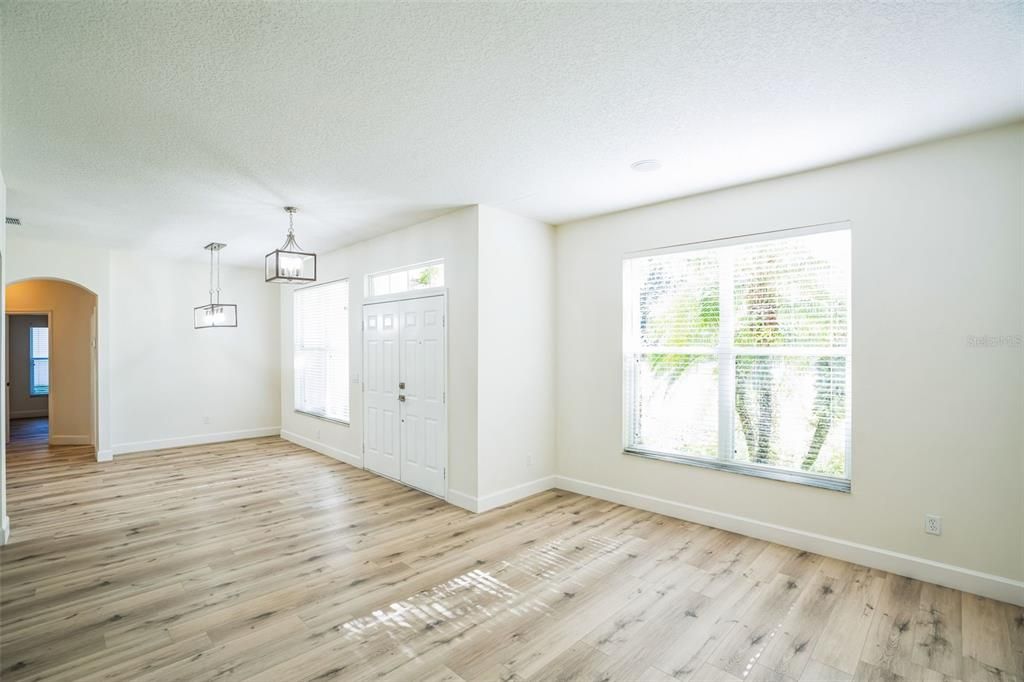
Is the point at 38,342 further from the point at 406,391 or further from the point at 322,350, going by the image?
the point at 406,391

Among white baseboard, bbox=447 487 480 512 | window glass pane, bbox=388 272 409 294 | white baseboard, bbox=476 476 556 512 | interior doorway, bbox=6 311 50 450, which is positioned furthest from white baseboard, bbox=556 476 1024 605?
interior doorway, bbox=6 311 50 450

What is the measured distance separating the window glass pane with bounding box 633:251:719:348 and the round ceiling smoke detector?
3.30 ft

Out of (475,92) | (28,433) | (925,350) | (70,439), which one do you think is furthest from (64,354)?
(925,350)

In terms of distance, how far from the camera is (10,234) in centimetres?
565

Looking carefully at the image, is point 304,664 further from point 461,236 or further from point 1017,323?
point 1017,323

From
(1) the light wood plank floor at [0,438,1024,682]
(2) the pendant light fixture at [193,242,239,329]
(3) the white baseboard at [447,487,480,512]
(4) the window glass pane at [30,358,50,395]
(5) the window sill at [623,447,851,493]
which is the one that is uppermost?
(2) the pendant light fixture at [193,242,239,329]

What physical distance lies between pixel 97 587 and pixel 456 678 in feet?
8.44

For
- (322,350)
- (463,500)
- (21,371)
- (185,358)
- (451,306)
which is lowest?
(463,500)

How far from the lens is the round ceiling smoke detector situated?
11.3 feet

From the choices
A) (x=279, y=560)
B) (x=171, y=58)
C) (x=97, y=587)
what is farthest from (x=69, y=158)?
(x=279, y=560)

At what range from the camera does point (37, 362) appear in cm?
1063

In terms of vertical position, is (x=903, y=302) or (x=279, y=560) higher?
(x=903, y=302)

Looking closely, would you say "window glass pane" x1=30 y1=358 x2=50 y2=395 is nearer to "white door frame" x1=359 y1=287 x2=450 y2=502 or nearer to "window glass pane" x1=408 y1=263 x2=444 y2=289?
"white door frame" x1=359 y1=287 x2=450 y2=502

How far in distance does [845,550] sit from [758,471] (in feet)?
2.39
